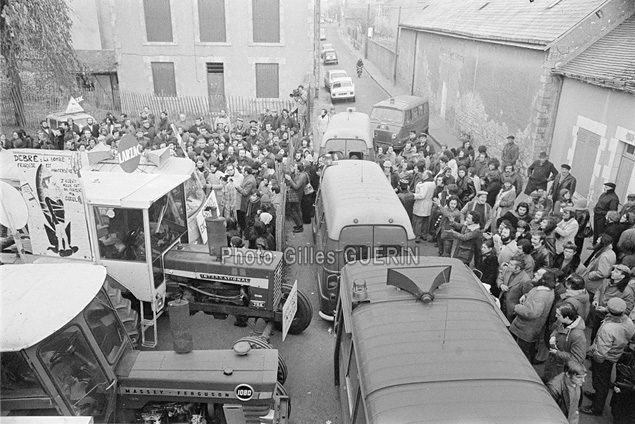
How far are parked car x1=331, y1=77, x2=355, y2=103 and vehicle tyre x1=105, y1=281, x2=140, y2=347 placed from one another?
947 inches

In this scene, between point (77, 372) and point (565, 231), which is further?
point (565, 231)

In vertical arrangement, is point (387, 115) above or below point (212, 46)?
below

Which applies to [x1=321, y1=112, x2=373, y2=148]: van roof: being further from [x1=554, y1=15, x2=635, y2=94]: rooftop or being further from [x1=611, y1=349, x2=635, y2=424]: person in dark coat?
[x1=611, y1=349, x2=635, y2=424]: person in dark coat

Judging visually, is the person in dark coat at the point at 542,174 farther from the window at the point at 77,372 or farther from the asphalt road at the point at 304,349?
the window at the point at 77,372

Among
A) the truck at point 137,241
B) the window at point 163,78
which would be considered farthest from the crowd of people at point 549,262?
the window at point 163,78

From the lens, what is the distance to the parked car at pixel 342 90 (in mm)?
29062

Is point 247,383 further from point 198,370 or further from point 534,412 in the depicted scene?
point 534,412

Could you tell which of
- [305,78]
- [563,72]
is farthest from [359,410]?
[305,78]

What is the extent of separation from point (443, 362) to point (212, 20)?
23.9 meters

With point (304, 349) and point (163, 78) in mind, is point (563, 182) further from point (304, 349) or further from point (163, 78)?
point (163, 78)

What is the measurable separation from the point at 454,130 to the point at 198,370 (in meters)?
20.1

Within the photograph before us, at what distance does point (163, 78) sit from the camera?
2556cm

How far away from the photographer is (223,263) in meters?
7.11

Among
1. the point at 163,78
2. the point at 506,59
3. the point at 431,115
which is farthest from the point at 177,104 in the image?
the point at 506,59
